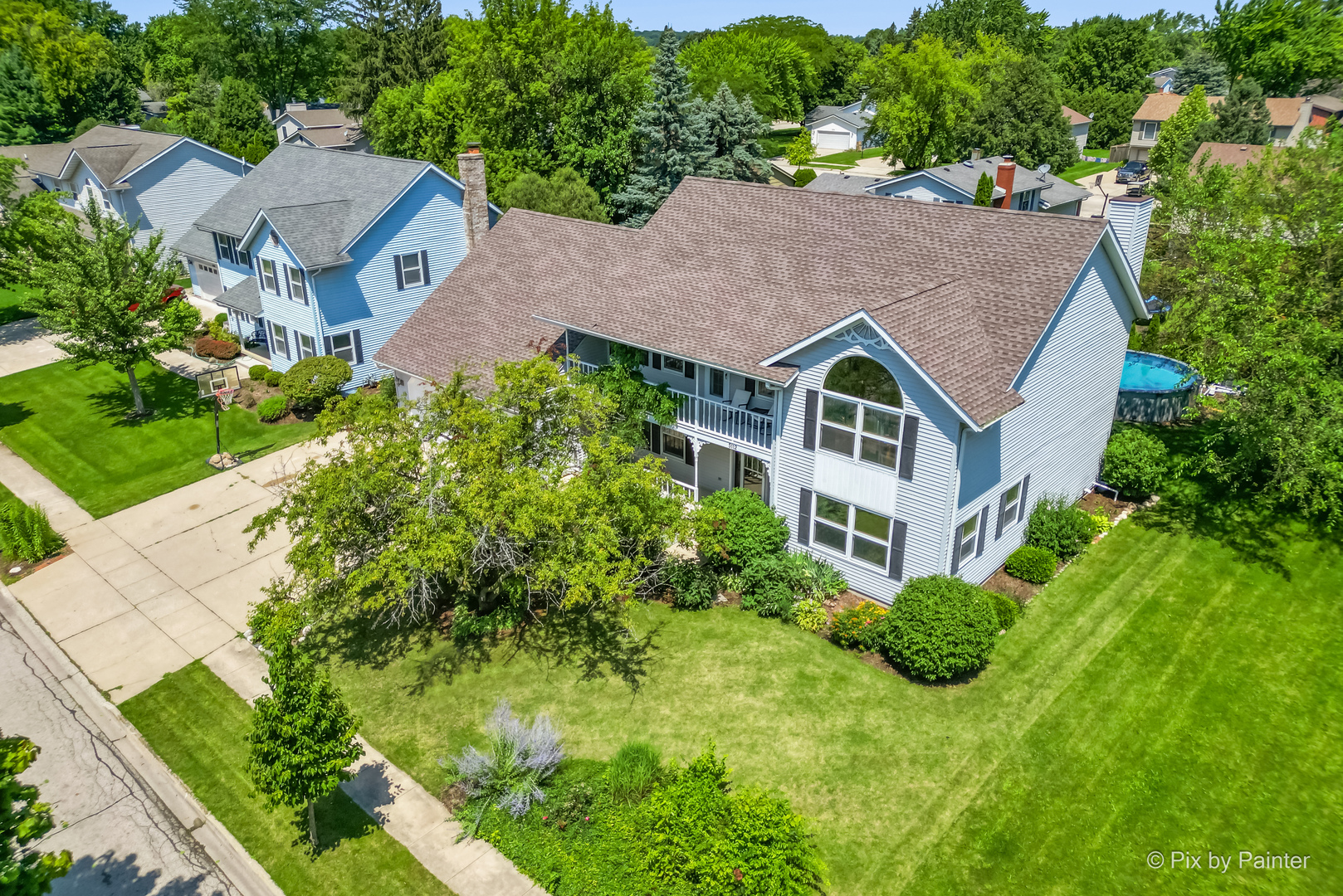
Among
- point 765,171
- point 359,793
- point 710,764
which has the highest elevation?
point 765,171

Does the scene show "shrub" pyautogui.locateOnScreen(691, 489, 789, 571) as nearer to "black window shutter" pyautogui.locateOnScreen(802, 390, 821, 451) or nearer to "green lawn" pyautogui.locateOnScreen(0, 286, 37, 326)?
"black window shutter" pyautogui.locateOnScreen(802, 390, 821, 451)

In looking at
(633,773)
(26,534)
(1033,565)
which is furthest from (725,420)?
(26,534)

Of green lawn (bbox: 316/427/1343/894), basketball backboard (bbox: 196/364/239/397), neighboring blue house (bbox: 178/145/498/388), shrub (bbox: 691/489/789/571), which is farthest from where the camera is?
neighboring blue house (bbox: 178/145/498/388)

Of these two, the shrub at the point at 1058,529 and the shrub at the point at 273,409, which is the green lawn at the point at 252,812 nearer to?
the shrub at the point at 273,409

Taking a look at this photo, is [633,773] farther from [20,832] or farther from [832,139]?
[832,139]

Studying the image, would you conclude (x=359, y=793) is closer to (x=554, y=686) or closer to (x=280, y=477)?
(x=554, y=686)

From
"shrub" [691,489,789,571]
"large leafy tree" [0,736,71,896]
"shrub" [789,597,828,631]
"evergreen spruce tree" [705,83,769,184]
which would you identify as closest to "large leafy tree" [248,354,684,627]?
"shrub" [691,489,789,571]

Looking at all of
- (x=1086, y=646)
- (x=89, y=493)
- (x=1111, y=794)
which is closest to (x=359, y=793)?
(x=1111, y=794)
